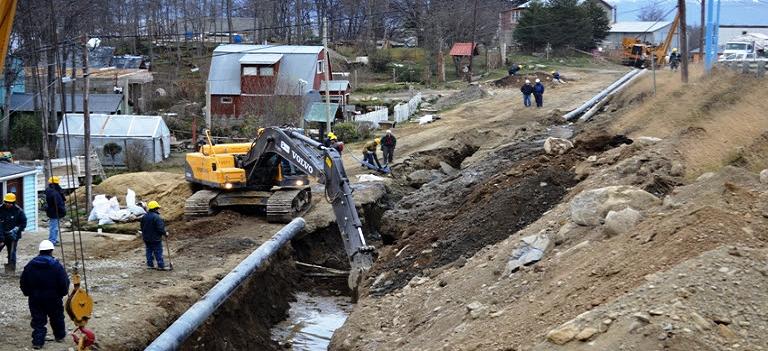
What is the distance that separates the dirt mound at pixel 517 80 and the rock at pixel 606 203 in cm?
4215

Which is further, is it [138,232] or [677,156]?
[138,232]

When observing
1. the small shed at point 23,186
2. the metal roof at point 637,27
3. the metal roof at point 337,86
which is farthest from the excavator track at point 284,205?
the metal roof at point 637,27

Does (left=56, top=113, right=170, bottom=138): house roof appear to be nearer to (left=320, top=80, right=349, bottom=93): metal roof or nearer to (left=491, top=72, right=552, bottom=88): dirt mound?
(left=320, top=80, right=349, bottom=93): metal roof

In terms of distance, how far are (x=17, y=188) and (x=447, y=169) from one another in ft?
47.2

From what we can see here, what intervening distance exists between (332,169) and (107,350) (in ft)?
20.8

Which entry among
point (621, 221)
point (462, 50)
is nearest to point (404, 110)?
point (462, 50)

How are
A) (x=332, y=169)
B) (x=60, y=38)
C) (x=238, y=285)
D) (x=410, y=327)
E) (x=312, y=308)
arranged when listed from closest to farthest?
(x=410, y=327)
(x=238, y=285)
(x=332, y=169)
(x=312, y=308)
(x=60, y=38)

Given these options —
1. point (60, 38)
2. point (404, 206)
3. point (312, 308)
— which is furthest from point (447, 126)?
point (312, 308)

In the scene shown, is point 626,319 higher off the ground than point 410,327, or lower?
higher

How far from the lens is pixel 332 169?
20.1 meters

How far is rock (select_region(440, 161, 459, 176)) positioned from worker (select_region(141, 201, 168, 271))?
14.7 metres

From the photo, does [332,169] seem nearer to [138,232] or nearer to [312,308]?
[312,308]

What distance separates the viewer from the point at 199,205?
2625cm

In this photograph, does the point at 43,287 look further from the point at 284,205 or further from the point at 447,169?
the point at 447,169
